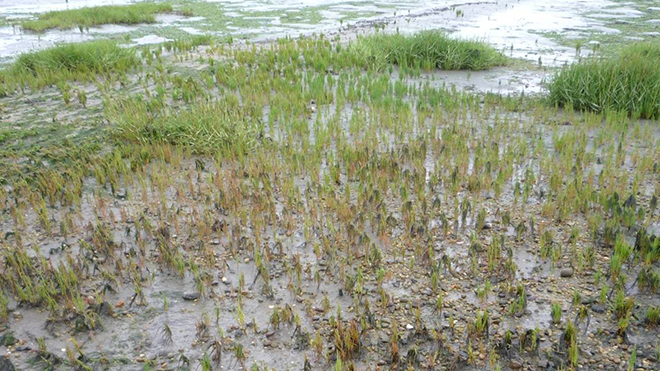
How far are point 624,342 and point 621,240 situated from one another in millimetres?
974

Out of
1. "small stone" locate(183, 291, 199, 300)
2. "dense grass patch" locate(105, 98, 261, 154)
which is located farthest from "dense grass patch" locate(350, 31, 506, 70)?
"small stone" locate(183, 291, 199, 300)

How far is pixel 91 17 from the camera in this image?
45.5 ft

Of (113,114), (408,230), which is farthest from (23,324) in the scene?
(113,114)

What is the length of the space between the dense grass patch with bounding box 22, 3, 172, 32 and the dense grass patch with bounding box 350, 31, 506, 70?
275 inches

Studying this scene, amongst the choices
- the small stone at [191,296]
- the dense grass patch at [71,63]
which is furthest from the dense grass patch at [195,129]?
the dense grass patch at [71,63]

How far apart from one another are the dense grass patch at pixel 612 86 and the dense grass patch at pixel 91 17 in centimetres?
1056

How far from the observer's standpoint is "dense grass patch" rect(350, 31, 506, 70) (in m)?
9.34

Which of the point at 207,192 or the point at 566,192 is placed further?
the point at 207,192

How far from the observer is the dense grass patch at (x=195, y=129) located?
5.91 metres

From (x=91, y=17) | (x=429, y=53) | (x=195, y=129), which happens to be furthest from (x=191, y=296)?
(x=91, y=17)

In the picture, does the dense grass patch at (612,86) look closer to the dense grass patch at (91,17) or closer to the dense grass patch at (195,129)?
the dense grass patch at (195,129)

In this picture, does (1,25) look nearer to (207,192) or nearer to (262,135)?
(262,135)

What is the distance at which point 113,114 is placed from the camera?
6770 millimetres

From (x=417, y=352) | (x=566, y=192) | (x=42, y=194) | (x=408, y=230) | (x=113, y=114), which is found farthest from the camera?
(x=113, y=114)
